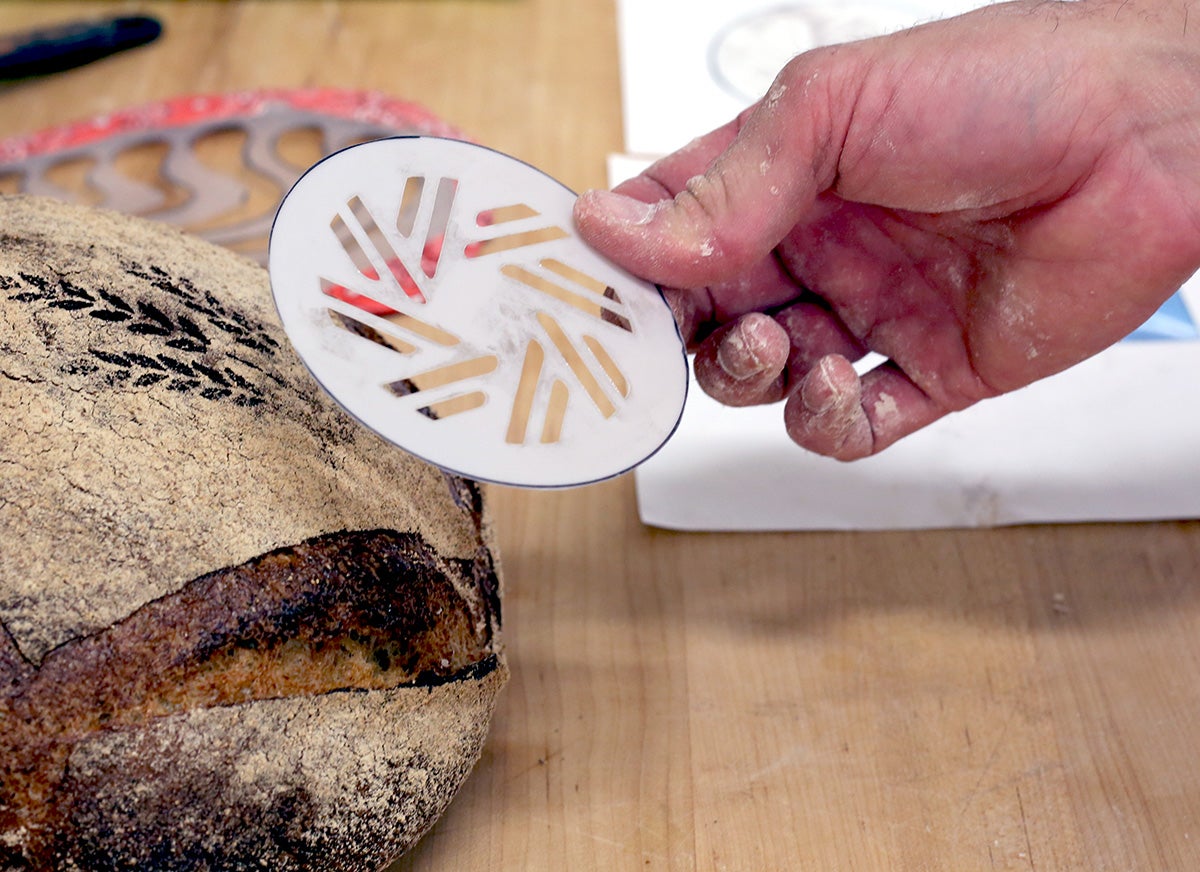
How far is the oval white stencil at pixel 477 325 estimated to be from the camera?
642 millimetres

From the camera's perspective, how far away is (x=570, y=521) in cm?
106

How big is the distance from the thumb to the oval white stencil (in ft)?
0.08

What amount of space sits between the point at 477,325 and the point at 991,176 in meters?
0.38

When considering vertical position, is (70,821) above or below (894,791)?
above

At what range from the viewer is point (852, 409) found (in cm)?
87

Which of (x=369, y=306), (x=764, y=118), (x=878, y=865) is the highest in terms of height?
(x=764, y=118)

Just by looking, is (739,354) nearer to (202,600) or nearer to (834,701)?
(834,701)

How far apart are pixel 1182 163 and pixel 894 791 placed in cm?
50

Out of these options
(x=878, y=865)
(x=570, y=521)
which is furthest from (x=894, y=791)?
(x=570, y=521)

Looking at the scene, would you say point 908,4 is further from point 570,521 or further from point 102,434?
point 102,434

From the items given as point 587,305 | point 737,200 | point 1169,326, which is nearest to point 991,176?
point 737,200

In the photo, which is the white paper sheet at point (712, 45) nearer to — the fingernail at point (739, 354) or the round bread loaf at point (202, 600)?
the fingernail at point (739, 354)

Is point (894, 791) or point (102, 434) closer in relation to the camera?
point (102, 434)

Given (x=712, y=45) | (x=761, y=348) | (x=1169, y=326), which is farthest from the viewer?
(x=712, y=45)
